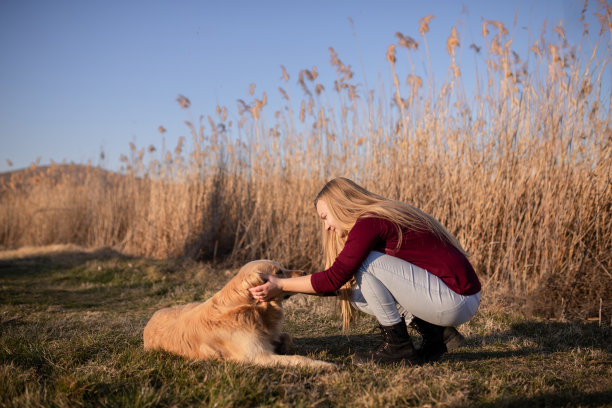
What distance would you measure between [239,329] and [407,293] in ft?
3.26

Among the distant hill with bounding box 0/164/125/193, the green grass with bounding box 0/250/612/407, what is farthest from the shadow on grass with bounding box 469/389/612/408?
the distant hill with bounding box 0/164/125/193

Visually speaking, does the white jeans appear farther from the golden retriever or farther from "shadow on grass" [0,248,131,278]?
"shadow on grass" [0,248,131,278]

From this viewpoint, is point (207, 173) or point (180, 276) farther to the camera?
point (207, 173)

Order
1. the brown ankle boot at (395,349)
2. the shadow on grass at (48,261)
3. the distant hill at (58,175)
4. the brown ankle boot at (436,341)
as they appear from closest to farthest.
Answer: the brown ankle boot at (395,349)
the brown ankle boot at (436,341)
the shadow on grass at (48,261)
the distant hill at (58,175)

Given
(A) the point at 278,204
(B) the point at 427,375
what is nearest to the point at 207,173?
(A) the point at 278,204

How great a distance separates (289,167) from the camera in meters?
5.98

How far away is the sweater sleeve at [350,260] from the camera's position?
2312mm

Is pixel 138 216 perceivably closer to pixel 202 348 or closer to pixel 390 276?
pixel 202 348

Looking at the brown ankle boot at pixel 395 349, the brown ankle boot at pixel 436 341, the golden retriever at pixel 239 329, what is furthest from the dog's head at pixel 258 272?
the brown ankle boot at pixel 436 341

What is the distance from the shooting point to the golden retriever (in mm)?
2371

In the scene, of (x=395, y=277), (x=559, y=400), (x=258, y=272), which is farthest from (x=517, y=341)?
(x=258, y=272)

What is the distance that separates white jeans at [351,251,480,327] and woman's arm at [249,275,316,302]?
326mm

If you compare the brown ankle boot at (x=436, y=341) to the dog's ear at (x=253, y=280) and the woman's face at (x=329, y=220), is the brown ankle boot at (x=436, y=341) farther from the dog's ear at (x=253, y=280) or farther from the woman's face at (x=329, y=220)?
the dog's ear at (x=253, y=280)

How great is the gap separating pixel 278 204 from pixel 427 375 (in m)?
4.01
